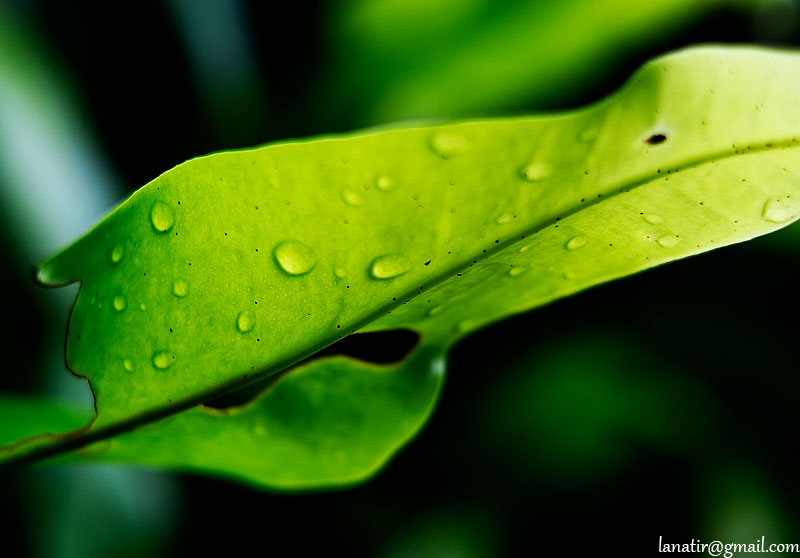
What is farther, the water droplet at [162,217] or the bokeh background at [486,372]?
the bokeh background at [486,372]

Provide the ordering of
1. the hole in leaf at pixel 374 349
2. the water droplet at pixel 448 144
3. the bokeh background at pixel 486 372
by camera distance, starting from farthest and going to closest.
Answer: the bokeh background at pixel 486 372 → the hole in leaf at pixel 374 349 → the water droplet at pixel 448 144

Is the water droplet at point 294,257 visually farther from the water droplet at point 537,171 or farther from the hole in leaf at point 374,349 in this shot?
the hole in leaf at point 374,349

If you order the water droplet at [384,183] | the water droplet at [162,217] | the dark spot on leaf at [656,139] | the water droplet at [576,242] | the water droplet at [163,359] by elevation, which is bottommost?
the water droplet at [163,359]

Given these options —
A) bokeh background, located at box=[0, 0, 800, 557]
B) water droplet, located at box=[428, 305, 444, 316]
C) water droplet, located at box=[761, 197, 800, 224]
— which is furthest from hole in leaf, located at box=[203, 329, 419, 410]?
water droplet, located at box=[761, 197, 800, 224]

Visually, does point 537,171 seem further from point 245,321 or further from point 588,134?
point 245,321

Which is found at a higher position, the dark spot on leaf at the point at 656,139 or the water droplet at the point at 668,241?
the dark spot on leaf at the point at 656,139

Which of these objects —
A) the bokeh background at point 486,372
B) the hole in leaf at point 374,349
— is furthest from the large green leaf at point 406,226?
the bokeh background at point 486,372

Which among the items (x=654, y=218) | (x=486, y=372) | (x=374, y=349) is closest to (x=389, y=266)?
(x=654, y=218)
